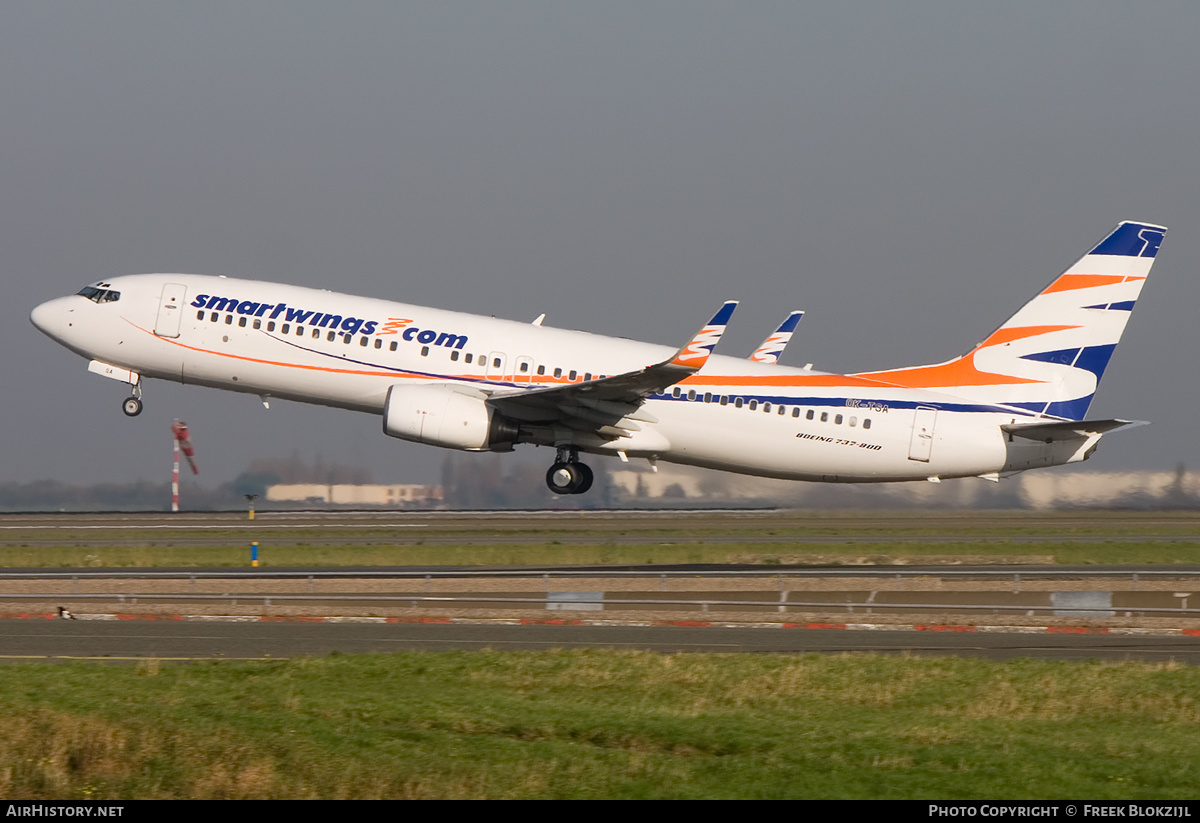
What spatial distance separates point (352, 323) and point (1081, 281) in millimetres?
21577

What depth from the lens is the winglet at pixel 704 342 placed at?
36438 mm

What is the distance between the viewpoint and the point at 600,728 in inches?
682

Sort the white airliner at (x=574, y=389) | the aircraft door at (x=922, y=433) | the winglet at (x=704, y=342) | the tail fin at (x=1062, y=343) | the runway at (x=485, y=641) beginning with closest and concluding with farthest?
the runway at (x=485, y=641)
the winglet at (x=704, y=342)
the white airliner at (x=574, y=389)
the aircraft door at (x=922, y=433)
the tail fin at (x=1062, y=343)


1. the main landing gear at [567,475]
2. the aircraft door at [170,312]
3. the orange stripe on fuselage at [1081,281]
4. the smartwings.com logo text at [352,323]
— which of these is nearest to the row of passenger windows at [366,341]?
the smartwings.com logo text at [352,323]

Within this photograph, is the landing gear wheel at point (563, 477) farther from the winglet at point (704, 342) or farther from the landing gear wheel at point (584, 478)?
the winglet at point (704, 342)

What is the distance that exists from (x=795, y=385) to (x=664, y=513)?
73.2 ft

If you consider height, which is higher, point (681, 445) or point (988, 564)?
point (681, 445)

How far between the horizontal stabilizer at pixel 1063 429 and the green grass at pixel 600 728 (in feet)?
54.9

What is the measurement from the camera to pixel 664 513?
61406mm

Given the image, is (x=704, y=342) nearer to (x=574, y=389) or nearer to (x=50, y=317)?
(x=574, y=389)

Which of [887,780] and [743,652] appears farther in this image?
[743,652]

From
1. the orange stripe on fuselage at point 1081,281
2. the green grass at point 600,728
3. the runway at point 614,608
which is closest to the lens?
the green grass at point 600,728
